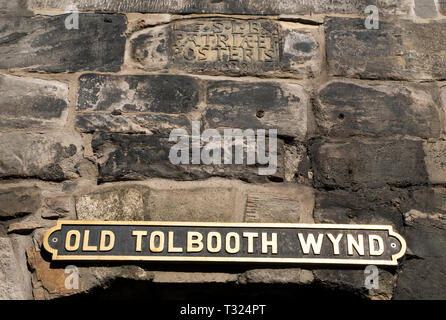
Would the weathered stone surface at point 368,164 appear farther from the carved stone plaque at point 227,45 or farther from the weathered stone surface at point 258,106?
the carved stone plaque at point 227,45

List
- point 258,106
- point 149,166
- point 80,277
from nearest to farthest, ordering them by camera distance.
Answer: point 80,277 < point 149,166 < point 258,106

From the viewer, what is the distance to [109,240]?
2.10 meters

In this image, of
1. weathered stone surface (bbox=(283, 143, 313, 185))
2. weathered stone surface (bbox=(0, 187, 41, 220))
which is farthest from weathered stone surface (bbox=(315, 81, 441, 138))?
weathered stone surface (bbox=(0, 187, 41, 220))

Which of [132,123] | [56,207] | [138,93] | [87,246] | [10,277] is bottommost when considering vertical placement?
[10,277]

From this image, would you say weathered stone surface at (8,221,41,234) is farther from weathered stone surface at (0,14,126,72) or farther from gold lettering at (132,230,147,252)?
weathered stone surface at (0,14,126,72)

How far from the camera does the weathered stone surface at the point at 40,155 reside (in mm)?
2252

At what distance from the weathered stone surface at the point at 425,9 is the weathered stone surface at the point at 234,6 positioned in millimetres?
55

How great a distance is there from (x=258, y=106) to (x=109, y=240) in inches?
32.4

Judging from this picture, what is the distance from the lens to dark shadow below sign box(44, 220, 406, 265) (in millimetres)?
2066

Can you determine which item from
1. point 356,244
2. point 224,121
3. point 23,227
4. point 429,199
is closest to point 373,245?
point 356,244

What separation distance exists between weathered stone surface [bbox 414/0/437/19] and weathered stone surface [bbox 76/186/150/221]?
4.98 feet

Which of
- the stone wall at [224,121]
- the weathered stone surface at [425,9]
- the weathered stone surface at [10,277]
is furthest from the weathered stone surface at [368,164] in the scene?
the weathered stone surface at [10,277]

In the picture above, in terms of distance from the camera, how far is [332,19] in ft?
8.55

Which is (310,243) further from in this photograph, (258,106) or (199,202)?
(258,106)
